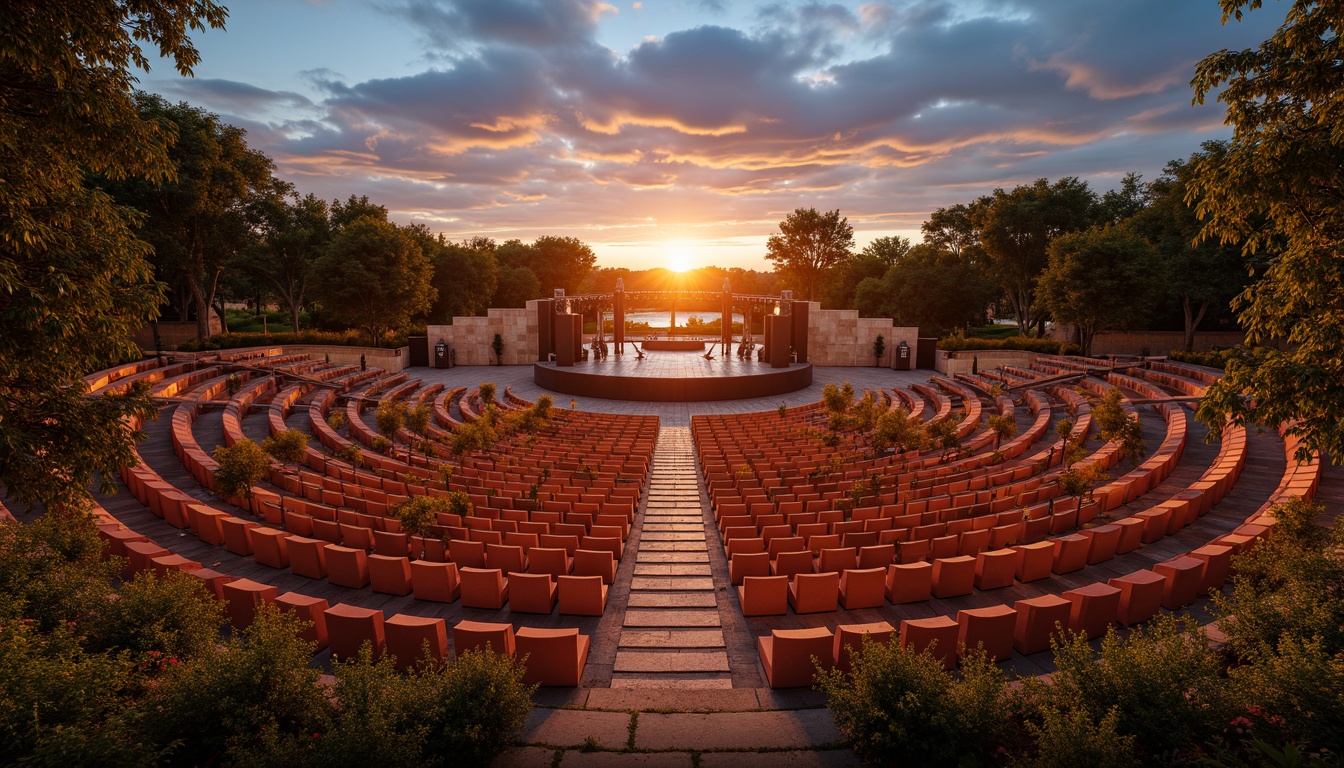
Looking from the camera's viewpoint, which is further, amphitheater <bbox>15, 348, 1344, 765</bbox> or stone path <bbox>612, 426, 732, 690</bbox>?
stone path <bbox>612, 426, 732, 690</bbox>

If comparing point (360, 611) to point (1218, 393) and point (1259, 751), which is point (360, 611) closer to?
point (1259, 751)

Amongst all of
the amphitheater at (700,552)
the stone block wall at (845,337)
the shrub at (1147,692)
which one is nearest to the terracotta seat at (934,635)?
the amphitheater at (700,552)

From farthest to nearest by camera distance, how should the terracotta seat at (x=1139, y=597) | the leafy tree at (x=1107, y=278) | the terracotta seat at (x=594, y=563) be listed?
the leafy tree at (x=1107, y=278) < the terracotta seat at (x=594, y=563) < the terracotta seat at (x=1139, y=597)

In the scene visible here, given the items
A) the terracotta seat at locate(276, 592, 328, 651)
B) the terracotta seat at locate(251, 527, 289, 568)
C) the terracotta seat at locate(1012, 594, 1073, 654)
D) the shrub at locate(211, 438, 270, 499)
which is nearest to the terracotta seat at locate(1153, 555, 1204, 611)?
the terracotta seat at locate(1012, 594, 1073, 654)

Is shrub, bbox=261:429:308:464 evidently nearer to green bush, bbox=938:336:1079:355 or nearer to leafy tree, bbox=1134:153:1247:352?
green bush, bbox=938:336:1079:355

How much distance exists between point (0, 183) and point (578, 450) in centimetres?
1453

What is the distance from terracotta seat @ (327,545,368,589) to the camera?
1002 centimetres

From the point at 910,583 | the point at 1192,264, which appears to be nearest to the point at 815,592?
the point at 910,583

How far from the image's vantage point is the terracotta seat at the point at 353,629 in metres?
7.51

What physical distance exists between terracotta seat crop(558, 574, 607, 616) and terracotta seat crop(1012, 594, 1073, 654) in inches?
252

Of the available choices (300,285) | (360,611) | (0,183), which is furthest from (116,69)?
(300,285)

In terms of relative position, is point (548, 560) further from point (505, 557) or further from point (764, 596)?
point (764, 596)

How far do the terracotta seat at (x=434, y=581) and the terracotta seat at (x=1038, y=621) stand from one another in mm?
9049

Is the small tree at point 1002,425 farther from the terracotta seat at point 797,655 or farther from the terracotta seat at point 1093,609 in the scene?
the terracotta seat at point 797,655
